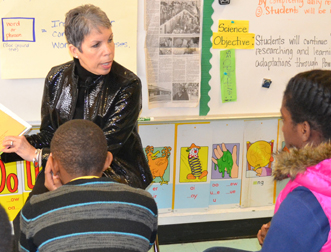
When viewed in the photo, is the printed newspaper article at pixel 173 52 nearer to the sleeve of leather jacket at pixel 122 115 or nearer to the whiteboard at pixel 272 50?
the whiteboard at pixel 272 50

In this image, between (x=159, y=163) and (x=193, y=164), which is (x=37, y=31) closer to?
(x=159, y=163)

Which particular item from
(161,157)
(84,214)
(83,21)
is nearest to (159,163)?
(161,157)

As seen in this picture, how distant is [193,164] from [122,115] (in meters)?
1.15

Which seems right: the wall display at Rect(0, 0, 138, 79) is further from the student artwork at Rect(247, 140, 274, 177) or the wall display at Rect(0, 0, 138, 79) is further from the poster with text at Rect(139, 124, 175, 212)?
the student artwork at Rect(247, 140, 274, 177)

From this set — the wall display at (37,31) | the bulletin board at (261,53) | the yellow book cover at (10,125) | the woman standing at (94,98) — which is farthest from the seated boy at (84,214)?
the bulletin board at (261,53)

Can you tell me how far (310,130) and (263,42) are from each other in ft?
5.23

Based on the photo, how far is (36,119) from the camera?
8.14 ft

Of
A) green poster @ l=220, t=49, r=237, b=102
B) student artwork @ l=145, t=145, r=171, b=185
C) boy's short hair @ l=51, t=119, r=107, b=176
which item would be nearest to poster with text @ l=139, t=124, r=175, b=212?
student artwork @ l=145, t=145, r=171, b=185

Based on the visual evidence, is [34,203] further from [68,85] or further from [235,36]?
[235,36]

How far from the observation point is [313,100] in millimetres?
1251

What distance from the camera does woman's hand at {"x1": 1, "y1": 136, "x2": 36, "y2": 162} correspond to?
1712 mm

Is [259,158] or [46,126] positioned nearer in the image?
[46,126]

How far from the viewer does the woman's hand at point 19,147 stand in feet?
5.62

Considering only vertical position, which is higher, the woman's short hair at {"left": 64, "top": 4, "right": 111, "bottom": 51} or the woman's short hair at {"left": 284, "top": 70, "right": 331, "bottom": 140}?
the woman's short hair at {"left": 64, "top": 4, "right": 111, "bottom": 51}
